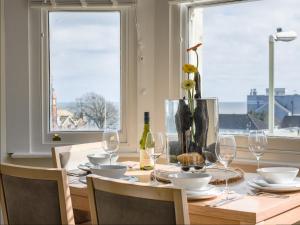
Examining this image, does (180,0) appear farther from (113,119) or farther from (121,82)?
(113,119)

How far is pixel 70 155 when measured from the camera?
9.21ft

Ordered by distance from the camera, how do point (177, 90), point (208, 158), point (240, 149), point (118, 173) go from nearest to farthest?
point (118, 173), point (208, 158), point (240, 149), point (177, 90)

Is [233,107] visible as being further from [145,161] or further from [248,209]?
[248,209]

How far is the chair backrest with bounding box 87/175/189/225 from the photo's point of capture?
150cm

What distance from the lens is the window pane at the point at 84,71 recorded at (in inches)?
141

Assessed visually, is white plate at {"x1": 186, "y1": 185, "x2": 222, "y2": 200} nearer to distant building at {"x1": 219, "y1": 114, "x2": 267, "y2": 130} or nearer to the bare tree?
distant building at {"x1": 219, "y1": 114, "x2": 267, "y2": 130}

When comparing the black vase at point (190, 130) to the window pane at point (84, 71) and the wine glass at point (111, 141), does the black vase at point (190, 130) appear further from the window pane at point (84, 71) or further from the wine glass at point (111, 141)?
the window pane at point (84, 71)

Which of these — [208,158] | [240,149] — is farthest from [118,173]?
[240,149]

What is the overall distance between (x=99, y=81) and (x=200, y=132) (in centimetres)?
126

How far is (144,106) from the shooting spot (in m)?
3.50

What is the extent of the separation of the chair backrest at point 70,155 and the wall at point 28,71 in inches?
25.9

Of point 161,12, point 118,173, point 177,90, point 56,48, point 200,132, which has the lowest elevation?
point 118,173

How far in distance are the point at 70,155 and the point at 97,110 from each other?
82 cm

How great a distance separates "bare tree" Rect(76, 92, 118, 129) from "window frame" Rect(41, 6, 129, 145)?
7 cm
